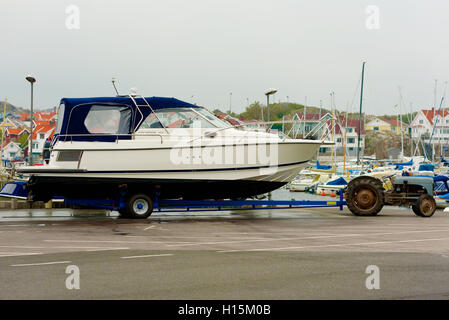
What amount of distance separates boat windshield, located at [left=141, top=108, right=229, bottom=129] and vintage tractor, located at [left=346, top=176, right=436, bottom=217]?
4.72 meters

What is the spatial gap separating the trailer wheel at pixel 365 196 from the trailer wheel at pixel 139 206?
635cm

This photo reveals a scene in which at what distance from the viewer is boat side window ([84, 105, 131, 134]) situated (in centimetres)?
1630

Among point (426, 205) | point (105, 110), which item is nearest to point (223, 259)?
point (105, 110)

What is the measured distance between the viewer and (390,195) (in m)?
18.1

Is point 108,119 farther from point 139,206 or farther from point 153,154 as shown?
point 139,206

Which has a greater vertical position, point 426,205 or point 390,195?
point 390,195

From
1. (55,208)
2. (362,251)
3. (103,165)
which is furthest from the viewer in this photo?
(55,208)

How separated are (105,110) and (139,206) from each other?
3053 millimetres

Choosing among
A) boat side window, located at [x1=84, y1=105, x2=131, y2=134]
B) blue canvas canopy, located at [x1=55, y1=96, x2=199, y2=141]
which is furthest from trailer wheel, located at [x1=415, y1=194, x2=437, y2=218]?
boat side window, located at [x1=84, y1=105, x2=131, y2=134]

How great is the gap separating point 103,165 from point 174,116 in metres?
2.61
